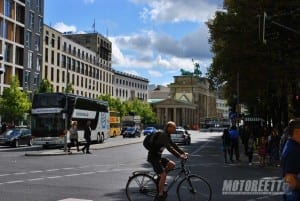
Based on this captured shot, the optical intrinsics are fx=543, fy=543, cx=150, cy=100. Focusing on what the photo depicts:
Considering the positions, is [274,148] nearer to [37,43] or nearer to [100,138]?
[100,138]

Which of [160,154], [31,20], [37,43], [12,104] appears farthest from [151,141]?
[37,43]

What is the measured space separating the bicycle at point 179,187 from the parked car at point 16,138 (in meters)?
30.4

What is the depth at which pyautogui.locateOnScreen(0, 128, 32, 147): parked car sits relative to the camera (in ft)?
133

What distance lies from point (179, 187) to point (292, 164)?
553 cm

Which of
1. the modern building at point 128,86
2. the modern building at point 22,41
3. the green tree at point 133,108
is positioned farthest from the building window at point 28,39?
the modern building at point 128,86

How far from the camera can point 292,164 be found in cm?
622

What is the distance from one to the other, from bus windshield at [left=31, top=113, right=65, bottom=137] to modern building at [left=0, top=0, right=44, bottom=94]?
33742mm

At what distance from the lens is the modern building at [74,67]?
94562mm

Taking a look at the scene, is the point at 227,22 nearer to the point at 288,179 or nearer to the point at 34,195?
the point at 34,195

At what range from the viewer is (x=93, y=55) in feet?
400

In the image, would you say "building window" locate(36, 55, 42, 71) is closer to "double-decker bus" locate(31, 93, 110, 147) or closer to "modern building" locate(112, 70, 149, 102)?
"double-decker bus" locate(31, 93, 110, 147)

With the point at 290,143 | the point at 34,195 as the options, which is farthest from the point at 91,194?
the point at 290,143

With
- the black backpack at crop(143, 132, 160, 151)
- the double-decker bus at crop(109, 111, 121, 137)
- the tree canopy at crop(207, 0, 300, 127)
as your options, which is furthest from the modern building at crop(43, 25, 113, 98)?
the black backpack at crop(143, 132, 160, 151)

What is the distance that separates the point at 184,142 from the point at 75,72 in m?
65.8
